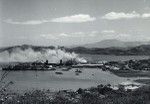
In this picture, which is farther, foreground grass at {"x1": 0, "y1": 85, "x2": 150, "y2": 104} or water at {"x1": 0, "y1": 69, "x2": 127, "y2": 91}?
water at {"x1": 0, "y1": 69, "x2": 127, "y2": 91}

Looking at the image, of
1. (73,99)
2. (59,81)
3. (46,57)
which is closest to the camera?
(73,99)

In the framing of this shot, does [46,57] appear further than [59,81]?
Yes

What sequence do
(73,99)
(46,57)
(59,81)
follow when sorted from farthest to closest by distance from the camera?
(46,57) → (59,81) → (73,99)

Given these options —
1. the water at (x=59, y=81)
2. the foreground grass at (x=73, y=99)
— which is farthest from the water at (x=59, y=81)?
the foreground grass at (x=73, y=99)

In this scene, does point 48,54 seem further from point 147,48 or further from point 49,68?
point 147,48

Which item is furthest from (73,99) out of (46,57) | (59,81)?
(46,57)

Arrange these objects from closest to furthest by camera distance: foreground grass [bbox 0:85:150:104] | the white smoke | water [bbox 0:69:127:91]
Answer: foreground grass [bbox 0:85:150:104] → water [bbox 0:69:127:91] → the white smoke

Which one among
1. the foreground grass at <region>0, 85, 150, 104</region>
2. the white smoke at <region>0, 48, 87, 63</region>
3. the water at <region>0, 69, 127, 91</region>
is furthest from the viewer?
the white smoke at <region>0, 48, 87, 63</region>

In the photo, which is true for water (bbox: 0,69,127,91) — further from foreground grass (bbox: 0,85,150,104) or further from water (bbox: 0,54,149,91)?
foreground grass (bbox: 0,85,150,104)

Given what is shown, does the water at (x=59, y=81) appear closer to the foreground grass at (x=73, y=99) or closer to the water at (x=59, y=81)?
the water at (x=59, y=81)

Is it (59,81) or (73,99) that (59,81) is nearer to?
(59,81)

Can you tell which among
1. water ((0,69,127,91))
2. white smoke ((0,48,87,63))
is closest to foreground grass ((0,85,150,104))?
water ((0,69,127,91))
